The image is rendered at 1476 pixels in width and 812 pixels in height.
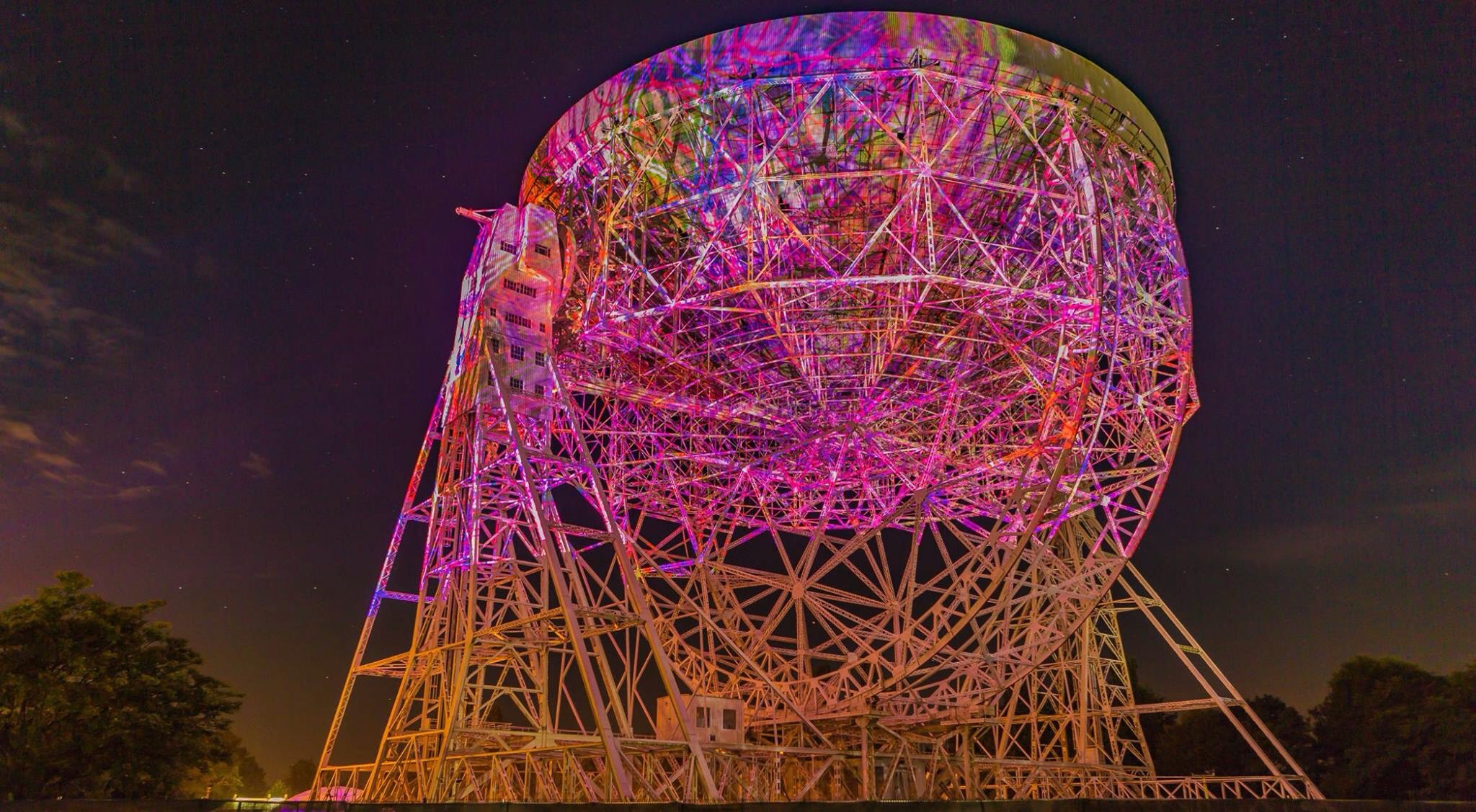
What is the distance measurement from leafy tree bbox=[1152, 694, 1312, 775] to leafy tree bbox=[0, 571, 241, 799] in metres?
36.2

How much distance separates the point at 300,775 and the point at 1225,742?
193ft

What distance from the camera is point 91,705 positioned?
2505 centimetres

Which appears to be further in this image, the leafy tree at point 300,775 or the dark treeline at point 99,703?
the leafy tree at point 300,775

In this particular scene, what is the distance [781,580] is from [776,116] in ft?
45.2

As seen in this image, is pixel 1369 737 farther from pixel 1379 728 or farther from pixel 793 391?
pixel 793 391

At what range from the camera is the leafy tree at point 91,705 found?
24484 mm

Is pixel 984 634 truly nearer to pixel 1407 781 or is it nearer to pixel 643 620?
pixel 643 620

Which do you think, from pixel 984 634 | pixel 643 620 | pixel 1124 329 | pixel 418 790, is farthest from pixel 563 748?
pixel 1124 329

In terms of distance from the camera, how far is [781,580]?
100 feet

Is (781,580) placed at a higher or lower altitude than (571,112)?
lower

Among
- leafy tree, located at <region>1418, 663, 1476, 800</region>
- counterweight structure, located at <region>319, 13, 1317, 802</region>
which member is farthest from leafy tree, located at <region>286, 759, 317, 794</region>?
leafy tree, located at <region>1418, 663, 1476, 800</region>

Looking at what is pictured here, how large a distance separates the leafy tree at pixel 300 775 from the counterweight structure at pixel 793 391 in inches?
2003

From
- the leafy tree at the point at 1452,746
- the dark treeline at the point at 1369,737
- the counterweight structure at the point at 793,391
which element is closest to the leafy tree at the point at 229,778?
the counterweight structure at the point at 793,391

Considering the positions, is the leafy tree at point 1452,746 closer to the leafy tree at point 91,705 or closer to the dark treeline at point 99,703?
the dark treeline at point 99,703
